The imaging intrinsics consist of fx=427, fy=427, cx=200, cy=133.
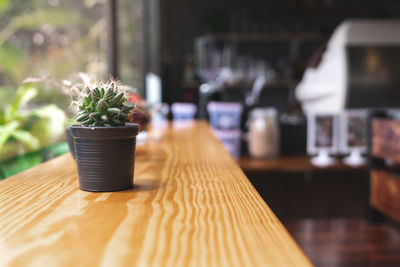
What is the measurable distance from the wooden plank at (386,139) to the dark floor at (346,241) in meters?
0.59

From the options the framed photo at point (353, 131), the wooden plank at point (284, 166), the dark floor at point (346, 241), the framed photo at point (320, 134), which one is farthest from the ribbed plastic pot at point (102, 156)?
the framed photo at point (353, 131)

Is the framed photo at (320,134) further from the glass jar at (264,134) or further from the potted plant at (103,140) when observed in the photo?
the potted plant at (103,140)

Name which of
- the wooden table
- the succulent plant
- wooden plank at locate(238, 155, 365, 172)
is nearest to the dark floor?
wooden plank at locate(238, 155, 365, 172)

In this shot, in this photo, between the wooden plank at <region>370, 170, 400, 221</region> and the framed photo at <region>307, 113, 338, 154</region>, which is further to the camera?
the framed photo at <region>307, 113, 338, 154</region>

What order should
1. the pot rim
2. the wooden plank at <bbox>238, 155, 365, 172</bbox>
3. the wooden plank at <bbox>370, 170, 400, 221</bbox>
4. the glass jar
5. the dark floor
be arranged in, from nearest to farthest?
the pot rim < the dark floor < the wooden plank at <bbox>370, 170, 400, 221</bbox> < the wooden plank at <bbox>238, 155, 365, 172</bbox> < the glass jar

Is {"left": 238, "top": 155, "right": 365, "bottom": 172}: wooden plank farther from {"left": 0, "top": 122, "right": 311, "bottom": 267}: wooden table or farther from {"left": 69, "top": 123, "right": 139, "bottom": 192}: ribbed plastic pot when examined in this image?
{"left": 69, "top": 123, "right": 139, "bottom": 192}: ribbed plastic pot

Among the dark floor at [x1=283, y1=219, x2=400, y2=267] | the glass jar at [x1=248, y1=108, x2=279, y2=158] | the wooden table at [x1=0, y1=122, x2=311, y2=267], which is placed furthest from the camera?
the glass jar at [x1=248, y1=108, x2=279, y2=158]

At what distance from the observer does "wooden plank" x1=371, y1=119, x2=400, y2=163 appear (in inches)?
126

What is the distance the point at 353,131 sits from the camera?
441 cm

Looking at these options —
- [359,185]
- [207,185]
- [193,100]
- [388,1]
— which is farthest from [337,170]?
[207,185]

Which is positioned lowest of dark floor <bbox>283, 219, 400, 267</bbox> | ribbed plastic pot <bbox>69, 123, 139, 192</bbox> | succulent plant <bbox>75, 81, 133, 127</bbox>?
dark floor <bbox>283, 219, 400, 267</bbox>

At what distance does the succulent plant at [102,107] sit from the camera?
0.81m

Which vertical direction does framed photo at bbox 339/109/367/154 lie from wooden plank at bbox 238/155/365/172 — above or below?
above

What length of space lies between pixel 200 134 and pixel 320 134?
2.47 meters
